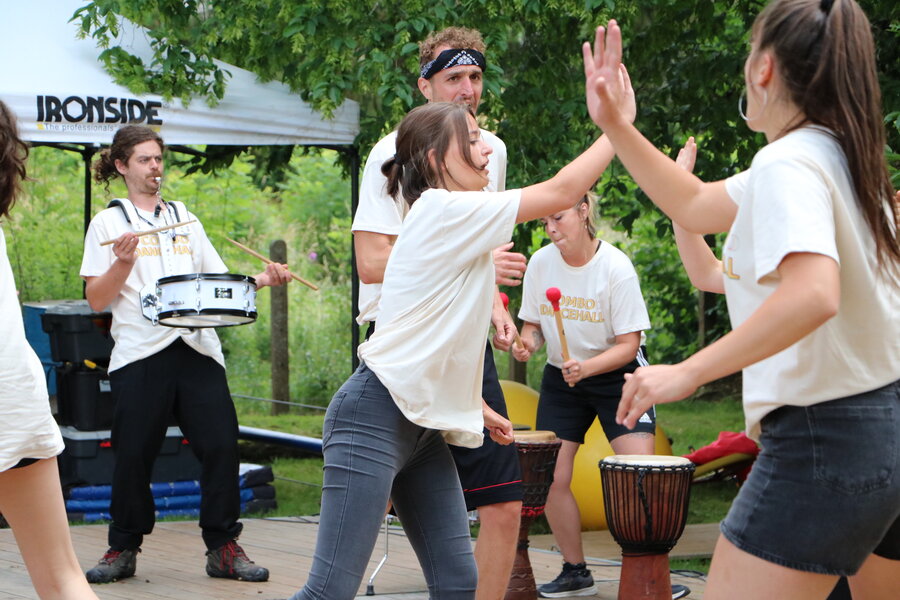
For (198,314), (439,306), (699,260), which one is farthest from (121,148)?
(699,260)

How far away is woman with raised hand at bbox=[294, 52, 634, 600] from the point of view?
10.3 feet

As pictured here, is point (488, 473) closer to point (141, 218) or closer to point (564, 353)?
point (564, 353)

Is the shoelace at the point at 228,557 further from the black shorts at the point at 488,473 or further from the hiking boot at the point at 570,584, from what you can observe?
the black shorts at the point at 488,473

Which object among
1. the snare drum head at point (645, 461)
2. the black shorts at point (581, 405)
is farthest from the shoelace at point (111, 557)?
the snare drum head at point (645, 461)

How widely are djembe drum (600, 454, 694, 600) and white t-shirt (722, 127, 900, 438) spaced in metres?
2.64

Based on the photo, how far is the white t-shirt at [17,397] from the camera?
10.1 feet

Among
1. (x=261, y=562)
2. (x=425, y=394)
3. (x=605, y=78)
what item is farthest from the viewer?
(x=261, y=562)

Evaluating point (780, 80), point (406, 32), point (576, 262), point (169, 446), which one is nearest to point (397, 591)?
point (576, 262)

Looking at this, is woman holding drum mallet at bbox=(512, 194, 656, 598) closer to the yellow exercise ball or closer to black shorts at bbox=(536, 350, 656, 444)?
black shorts at bbox=(536, 350, 656, 444)

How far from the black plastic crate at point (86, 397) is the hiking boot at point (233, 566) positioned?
6.19 ft

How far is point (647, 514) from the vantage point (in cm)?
498

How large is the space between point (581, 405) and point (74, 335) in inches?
129

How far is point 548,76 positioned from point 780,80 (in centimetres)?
575

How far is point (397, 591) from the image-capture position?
214 inches
